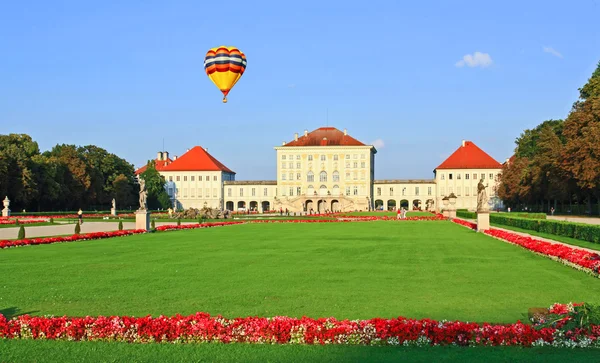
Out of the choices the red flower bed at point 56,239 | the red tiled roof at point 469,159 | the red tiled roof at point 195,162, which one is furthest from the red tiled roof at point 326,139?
the red flower bed at point 56,239

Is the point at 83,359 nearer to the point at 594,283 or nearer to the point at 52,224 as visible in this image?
the point at 594,283

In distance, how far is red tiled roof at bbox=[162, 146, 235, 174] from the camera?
9894cm

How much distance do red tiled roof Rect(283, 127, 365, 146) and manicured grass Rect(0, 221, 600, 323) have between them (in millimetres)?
78589

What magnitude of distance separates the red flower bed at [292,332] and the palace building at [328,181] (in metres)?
83.7

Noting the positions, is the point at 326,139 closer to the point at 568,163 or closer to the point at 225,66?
the point at 568,163

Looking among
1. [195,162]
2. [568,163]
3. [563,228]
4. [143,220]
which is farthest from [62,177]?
[563,228]

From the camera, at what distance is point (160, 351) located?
5.93m

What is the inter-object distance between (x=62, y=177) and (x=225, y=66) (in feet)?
107

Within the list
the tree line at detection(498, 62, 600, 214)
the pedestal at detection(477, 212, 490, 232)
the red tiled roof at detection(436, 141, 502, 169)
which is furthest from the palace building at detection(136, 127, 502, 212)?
the pedestal at detection(477, 212, 490, 232)

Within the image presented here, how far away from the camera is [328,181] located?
311 ft

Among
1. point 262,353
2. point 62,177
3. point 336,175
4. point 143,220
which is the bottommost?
point 262,353

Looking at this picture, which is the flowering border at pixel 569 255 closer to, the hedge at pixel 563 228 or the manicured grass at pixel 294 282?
the manicured grass at pixel 294 282

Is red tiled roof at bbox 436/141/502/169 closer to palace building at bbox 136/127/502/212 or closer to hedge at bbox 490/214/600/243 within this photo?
palace building at bbox 136/127/502/212

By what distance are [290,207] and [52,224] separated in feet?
188
